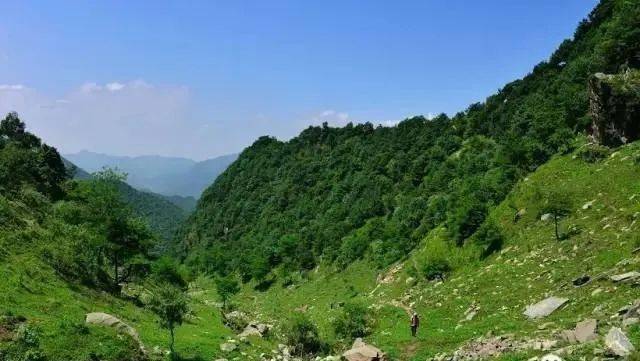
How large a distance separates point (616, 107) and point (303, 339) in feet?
104

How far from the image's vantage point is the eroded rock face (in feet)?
135

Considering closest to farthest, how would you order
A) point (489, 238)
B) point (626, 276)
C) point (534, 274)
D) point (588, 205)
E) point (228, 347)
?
point (626, 276) < point (534, 274) < point (228, 347) < point (588, 205) < point (489, 238)

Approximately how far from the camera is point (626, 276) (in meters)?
23.4

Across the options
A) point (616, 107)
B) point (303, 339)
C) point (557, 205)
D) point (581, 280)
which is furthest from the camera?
point (616, 107)

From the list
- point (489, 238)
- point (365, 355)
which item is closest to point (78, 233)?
point (365, 355)

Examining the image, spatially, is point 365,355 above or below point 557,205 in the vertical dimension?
below

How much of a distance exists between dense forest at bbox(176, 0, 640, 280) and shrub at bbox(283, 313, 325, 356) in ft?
59.3

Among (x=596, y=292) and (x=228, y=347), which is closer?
(x=596, y=292)

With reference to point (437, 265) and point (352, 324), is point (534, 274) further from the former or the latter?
point (437, 265)

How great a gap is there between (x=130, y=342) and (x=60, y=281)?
14029 millimetres

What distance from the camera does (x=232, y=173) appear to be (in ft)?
578

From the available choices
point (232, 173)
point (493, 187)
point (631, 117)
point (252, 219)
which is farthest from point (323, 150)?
point (631, 117)

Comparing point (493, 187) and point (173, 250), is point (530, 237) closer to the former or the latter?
point (493, 187)

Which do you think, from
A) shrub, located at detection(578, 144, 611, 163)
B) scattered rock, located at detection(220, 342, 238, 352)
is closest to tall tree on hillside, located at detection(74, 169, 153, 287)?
scattered rock, located at detection(220, 342, 238, 352)
